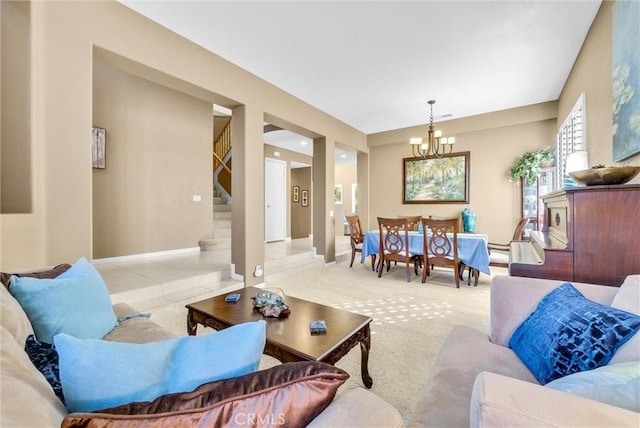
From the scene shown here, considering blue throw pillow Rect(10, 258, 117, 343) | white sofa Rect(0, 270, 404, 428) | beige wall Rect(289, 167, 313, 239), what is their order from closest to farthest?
1. white sofa Rect(0, 270, 404, 428)
2. blue throw pillow Rect(10, 258, 117, 343)
3. beige wall Rect(289, 167, 313, 239)

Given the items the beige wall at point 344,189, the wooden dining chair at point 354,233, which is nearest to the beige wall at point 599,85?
the wooden dining chair at point 354,233

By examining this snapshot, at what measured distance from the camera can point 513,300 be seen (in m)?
1.44

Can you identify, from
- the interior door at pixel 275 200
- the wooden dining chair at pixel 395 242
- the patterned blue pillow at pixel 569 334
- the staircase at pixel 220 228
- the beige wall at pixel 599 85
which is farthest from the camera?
the interior door at pixel 275 200

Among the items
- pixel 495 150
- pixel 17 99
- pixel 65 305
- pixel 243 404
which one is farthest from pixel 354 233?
pixel 243 404

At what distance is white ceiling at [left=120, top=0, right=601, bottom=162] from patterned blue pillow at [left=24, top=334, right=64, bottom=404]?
2710 millimetres

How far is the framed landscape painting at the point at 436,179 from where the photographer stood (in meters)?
5.46

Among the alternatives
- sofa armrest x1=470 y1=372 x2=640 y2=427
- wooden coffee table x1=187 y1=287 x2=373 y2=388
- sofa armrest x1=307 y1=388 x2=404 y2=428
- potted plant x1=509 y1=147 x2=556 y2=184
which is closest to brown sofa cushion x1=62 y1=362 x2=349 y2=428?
sofa armrest x1=307 y1=388 x2=404 y2=428

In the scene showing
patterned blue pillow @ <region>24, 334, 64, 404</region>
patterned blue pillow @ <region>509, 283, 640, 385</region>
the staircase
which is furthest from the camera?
the staircase

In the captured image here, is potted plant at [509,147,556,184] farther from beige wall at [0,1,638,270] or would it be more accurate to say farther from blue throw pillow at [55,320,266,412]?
blue throw pillow at [55,320,266,412]

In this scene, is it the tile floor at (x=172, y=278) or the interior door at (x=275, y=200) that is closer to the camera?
the tile floor at (x=172, y=278)

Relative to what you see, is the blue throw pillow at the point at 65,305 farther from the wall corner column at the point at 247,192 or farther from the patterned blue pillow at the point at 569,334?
the patterned blue pillow at the point at 569,334

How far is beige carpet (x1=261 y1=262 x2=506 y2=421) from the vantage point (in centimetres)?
182

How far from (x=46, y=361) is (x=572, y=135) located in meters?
5.07

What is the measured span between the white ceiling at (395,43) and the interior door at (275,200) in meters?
3.05
